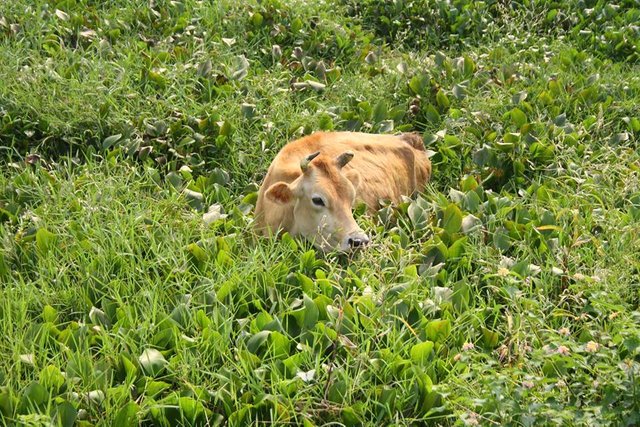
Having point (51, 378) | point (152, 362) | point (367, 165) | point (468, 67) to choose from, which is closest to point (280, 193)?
point (367, 165)

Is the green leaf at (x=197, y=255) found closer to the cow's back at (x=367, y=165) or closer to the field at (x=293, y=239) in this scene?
the field at (x=293, y=239)

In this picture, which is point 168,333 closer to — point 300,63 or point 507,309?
point 507,309

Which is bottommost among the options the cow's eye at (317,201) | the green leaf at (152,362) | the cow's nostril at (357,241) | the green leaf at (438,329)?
the cow's nostril at (357,241)

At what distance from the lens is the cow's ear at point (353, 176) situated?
615 centimetres

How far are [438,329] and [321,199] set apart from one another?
1.42m

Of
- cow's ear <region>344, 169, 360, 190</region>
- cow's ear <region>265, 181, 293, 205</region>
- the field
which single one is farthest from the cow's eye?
cow's ear <region>344, 169, 360, 190</region>

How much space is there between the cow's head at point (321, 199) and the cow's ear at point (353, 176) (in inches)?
8.3

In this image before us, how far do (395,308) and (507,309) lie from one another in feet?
2.17

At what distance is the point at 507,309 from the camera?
4953 millimetres

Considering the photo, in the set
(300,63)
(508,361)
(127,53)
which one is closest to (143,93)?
(127,53)

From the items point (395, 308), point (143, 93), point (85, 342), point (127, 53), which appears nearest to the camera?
point (85, 342)

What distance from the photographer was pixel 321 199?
5727 mm

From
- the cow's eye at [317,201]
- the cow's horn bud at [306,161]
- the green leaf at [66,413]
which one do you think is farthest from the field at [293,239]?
the cow's horn bud at [306,161]

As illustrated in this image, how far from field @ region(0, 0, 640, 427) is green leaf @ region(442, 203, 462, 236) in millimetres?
16
